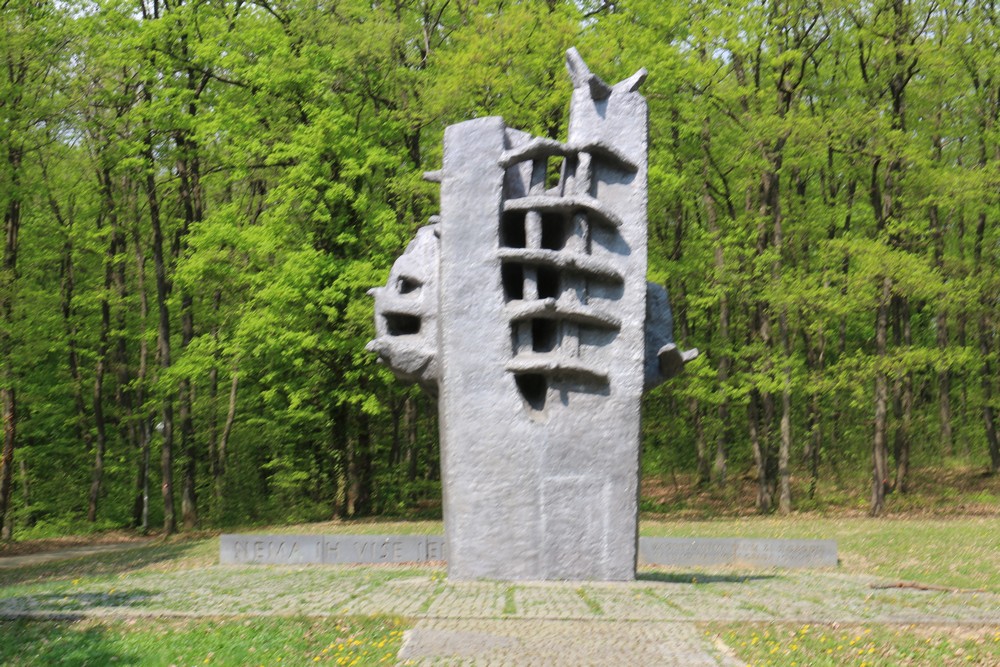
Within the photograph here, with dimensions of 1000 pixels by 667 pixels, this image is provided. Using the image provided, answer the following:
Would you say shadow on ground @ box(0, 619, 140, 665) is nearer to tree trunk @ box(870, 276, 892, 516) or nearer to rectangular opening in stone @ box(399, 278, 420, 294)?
rectangular opening in stone @ box(399, 278, 420, 294)

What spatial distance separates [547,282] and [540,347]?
30.5 inches

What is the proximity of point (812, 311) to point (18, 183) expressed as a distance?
689 inches

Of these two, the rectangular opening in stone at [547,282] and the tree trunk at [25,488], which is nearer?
the rectangular opening in stone at [547,282]

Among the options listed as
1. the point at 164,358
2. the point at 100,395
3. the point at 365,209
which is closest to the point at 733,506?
the point at 365,209

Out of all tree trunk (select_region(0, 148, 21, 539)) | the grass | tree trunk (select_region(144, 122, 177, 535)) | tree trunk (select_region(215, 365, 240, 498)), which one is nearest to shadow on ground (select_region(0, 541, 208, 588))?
the grass

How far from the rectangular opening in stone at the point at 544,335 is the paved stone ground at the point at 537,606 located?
8.69 feet

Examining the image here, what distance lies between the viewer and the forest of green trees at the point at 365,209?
23.4m

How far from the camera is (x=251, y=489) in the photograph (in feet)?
95.9

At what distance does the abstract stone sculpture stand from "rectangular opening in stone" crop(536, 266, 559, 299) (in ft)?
0.06

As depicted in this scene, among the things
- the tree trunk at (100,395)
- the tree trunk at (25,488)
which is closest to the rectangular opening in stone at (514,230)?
the tree trunk at (100,395)

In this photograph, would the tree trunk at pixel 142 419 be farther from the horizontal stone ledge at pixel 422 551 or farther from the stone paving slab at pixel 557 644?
the stone paving slab at pixel 557 644

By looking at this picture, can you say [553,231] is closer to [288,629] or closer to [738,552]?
[288,629]

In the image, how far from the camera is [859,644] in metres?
8.41

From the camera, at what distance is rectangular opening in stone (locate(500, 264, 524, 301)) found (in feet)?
40.8
